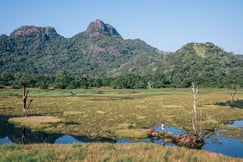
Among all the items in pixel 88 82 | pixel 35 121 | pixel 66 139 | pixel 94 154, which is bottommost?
pixel 66 139

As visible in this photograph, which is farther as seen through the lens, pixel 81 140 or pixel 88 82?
pixel 88 82

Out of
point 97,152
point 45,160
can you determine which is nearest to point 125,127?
point 97,152

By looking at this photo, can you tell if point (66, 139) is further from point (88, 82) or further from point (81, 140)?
point (88, 82)

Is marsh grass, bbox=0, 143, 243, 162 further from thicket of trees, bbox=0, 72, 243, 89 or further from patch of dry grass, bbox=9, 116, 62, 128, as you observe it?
thicket of trees, bbox=0, 72, 243, 89

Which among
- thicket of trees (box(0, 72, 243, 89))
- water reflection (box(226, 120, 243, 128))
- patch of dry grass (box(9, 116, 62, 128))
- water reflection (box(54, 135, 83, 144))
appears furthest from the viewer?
thicket of trees (box(0, 72, 243, 89))

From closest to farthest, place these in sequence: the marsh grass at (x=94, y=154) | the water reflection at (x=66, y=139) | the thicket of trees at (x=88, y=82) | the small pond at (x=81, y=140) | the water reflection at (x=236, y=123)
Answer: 1. the marsh grass at (x=94, y=154)
2. the small pond at (x=81, y=140)
3. the water reflection at (x=66, y=139)
4. the water reflection at (x=236, y=123)
5. the thicket of trees at (x=88, y=82)

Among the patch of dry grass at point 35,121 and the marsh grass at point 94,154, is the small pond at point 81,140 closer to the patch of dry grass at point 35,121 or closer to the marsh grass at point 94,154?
the patch of dry grass at point 35,121

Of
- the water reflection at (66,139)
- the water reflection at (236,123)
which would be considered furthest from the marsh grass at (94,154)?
the water reflection at (236,123)

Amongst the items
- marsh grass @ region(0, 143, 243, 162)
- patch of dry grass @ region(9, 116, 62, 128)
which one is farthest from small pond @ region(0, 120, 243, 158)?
marsh grass @ region(0, 143, 243, 162)

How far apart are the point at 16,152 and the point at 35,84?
131939mm

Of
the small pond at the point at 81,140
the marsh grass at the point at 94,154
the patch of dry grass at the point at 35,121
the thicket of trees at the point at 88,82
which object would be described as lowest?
the small pond at the point at 81,140

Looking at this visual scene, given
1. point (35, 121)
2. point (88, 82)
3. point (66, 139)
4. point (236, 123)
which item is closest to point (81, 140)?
point (66, 139)

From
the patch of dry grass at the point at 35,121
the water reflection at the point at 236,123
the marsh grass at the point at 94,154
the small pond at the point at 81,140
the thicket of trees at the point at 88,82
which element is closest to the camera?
the marsh grass at the point at 94,154

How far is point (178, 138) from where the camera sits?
118 feet
